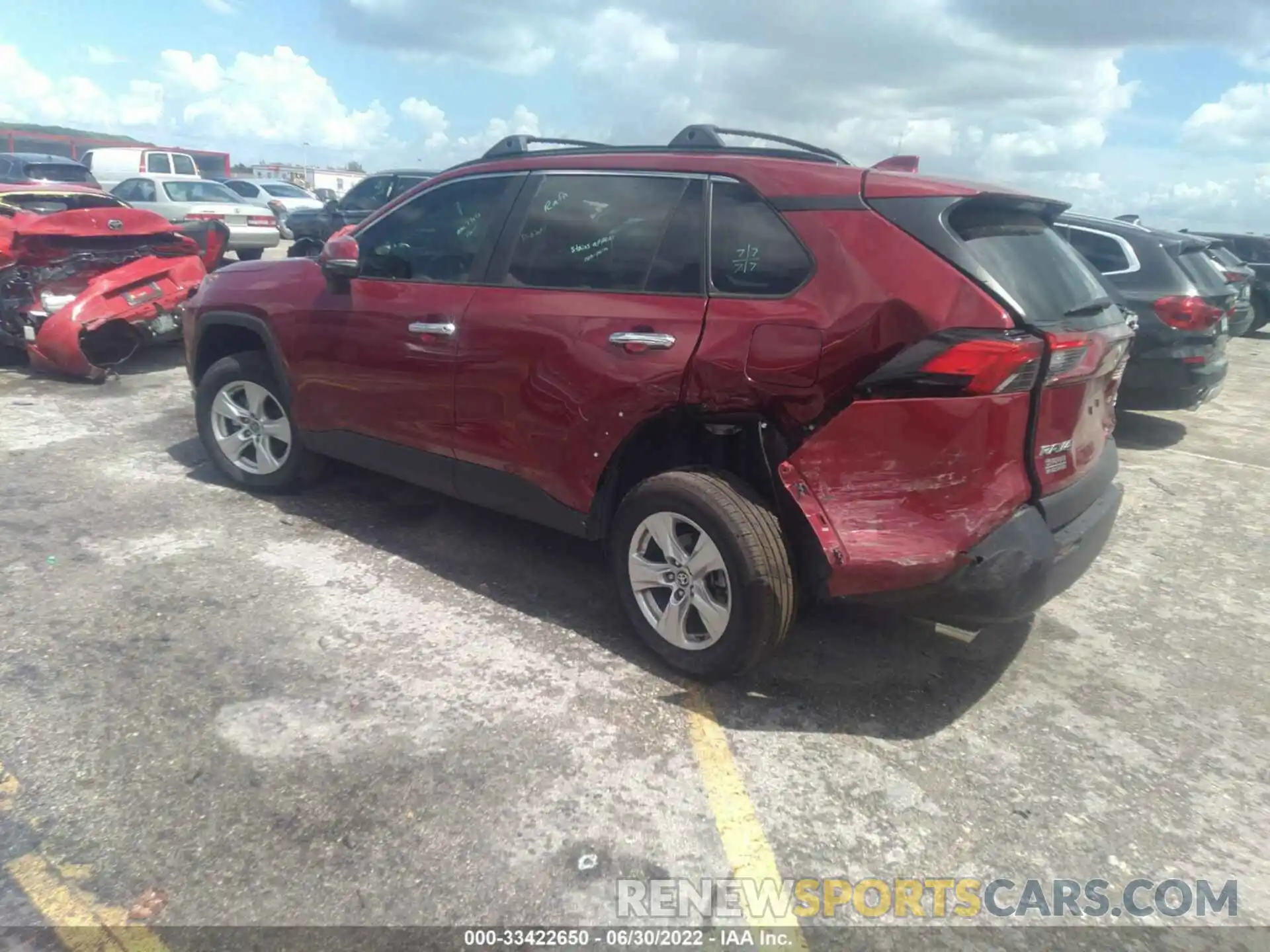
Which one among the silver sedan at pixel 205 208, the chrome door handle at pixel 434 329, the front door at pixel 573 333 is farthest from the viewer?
the silver sedan at pixel 205 208

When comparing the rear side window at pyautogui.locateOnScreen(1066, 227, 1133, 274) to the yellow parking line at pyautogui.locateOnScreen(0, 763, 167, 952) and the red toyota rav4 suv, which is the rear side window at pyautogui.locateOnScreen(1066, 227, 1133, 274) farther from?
the yellow parking line at pyautogui.locateOnScreen(0, 763, 167, 952)

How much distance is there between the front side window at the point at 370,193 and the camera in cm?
1438

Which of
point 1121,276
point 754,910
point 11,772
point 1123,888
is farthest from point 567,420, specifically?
point 1121,276

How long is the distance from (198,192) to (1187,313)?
57.2 feet

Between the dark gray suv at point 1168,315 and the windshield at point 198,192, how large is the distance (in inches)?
630

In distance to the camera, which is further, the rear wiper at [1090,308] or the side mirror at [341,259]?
the side mirror at [341,259]

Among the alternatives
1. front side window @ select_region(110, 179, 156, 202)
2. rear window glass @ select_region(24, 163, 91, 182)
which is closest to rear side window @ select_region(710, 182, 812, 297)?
rear window glass @ select_region(24, 163, 91, 182)

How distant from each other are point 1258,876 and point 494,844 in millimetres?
2126

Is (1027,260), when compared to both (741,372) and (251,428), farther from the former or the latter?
(251,428)

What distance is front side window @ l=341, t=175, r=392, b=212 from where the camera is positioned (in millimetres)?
14383

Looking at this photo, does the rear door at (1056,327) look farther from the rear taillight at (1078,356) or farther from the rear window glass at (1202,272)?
the rear window glass at (1202,272)

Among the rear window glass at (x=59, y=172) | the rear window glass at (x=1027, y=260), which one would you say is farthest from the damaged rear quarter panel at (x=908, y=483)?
the rear window glass at (x=59, y=172)

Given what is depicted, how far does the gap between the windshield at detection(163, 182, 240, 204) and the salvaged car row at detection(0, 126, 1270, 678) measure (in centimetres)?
1517

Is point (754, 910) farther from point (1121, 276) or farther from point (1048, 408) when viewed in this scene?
point (1121, 276)
